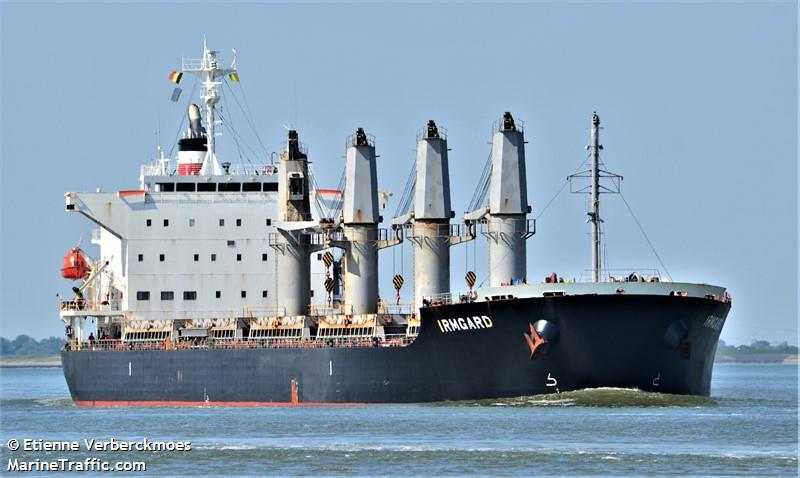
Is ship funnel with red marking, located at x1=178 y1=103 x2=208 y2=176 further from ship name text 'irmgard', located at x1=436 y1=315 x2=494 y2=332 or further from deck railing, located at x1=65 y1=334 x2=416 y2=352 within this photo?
ship name text 'irmgard', located at x1=436 y1=315 x2=494 y2=332

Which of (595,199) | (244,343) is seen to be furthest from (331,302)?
(595,199)

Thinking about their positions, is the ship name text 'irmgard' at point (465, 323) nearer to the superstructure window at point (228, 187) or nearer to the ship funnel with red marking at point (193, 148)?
the superstructure window at point (228, 187)

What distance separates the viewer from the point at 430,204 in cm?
6194

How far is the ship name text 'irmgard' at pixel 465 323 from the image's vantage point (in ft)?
180

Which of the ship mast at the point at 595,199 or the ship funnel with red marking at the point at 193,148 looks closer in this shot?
the ship mast at the point at 595,199

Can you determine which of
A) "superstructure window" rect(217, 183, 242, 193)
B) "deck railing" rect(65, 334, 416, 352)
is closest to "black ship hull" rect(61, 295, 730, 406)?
"deck railing" rect(65, 334, 416, 352)

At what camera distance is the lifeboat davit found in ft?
241

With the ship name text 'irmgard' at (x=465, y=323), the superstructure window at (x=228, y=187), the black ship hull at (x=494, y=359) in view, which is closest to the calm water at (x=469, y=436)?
the black ship hull at (x=494, y=359)

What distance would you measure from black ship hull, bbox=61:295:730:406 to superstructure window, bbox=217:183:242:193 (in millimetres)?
7123

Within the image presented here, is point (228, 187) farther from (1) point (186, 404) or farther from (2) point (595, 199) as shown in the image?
(2) point (595, 199)

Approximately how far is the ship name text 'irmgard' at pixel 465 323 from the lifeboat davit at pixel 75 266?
2223 centimetres

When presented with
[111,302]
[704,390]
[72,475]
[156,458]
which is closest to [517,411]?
[704,390]

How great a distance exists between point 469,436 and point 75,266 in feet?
106

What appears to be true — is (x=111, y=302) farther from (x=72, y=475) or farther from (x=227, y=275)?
(x=72, y=475)
